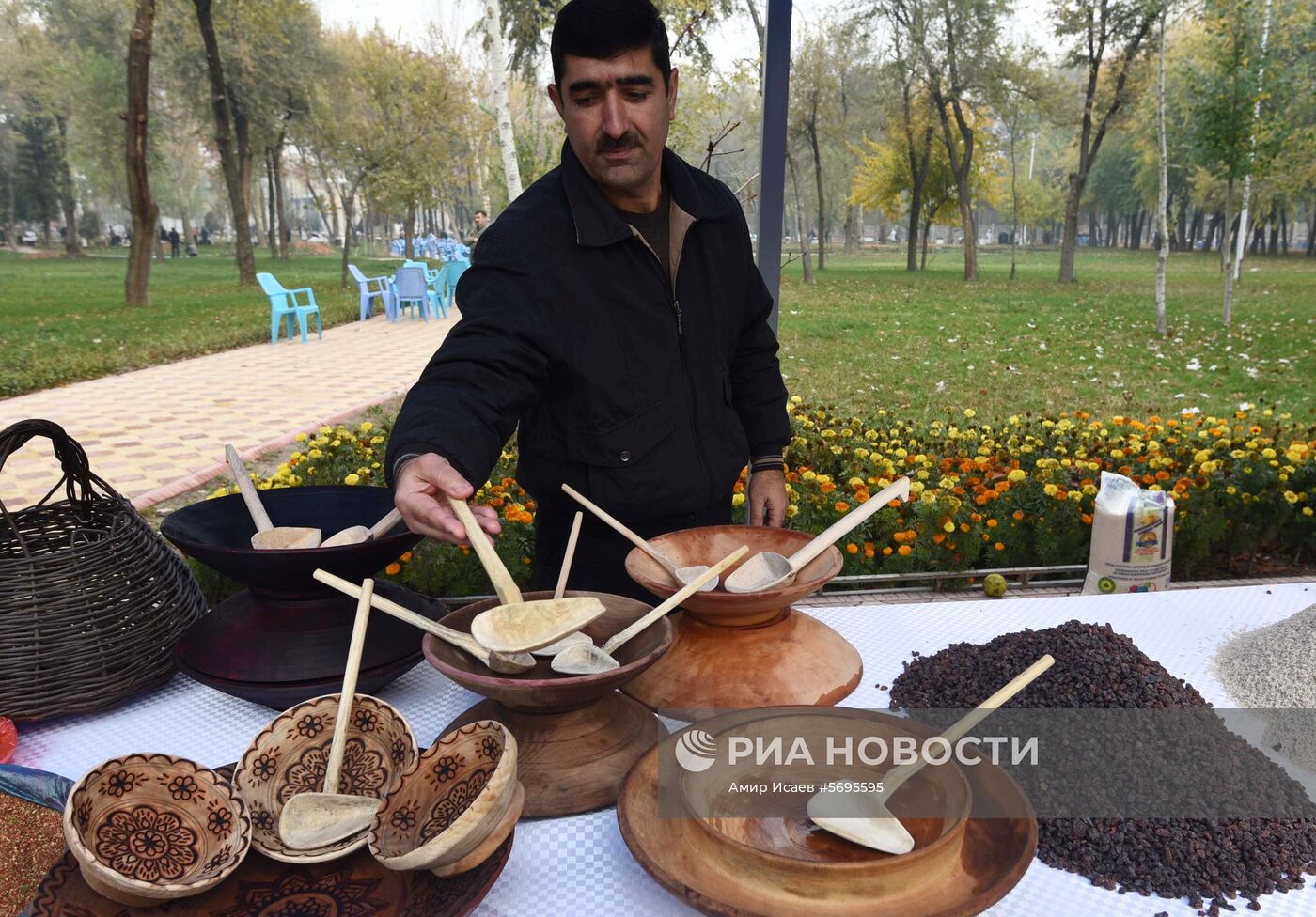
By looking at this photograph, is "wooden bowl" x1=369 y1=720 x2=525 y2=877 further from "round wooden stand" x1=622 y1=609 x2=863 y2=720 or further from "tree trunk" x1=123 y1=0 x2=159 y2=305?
"tree trunk" x1=123 y1=0 x2=159 y2=305

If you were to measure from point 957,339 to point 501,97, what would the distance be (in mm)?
6034

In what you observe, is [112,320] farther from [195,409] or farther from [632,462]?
[632,462]

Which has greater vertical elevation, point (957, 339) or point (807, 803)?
point (807, 803)

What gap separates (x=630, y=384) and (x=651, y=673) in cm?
53

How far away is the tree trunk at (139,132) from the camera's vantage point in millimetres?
7953

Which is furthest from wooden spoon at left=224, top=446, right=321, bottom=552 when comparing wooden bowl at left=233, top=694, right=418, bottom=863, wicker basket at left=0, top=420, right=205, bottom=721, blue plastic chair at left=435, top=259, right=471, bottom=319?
blue plastic chair at left=435, top=259, right=471, bottom=319

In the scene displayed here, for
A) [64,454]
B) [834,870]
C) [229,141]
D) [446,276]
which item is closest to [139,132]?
[446,276]

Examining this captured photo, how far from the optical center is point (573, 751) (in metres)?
1.06

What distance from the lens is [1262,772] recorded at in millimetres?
1044

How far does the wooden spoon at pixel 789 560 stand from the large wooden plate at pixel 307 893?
0.47 metres

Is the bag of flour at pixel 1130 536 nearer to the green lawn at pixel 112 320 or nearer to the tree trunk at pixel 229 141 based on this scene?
the green lawn at pixel 112 320

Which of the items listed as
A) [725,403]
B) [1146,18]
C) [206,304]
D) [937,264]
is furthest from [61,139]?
[725,403]

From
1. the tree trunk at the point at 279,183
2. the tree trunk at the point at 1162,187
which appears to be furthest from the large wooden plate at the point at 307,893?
the tree trunk at the point at 279,183

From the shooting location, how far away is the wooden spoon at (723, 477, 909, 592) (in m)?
1.17
